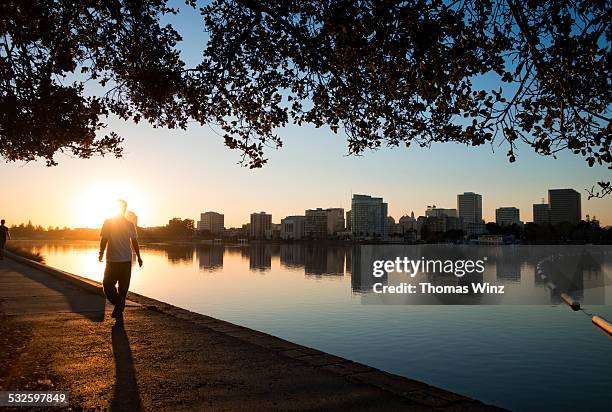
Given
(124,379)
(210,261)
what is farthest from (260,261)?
(124,379)

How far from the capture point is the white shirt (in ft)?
33.1

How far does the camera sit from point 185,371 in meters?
5.96

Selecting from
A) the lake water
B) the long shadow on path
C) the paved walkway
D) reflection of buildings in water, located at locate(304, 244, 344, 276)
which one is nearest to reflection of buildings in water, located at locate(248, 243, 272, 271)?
reflection of buildings in water, located at locate(304, 244, 344, 276)

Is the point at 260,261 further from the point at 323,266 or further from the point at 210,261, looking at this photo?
the point at 323,266

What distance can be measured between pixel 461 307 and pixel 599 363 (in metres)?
12.0

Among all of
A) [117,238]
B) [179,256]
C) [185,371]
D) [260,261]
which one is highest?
[117,238]

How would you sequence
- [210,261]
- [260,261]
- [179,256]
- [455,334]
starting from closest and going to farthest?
1. [455,334]
2. [210,261]
3. [260,261]
4. [179,256]

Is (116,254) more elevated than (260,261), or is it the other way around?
(116,254)

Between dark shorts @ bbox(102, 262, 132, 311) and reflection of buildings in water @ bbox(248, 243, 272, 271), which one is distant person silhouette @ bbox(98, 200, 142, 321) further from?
reflection of buildings in water @ bbox(248, 243, 272, 271)

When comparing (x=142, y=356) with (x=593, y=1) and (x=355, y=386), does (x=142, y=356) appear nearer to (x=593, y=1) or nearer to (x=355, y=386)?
(x=355, y=386)

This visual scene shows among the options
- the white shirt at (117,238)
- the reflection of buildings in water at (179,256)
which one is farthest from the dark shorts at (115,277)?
the reflection of buildings in water at (179,256)

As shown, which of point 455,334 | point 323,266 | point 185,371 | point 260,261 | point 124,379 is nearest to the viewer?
point 124,379

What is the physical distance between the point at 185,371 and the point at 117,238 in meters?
4.95

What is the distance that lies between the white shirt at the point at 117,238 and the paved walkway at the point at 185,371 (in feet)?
4.13
